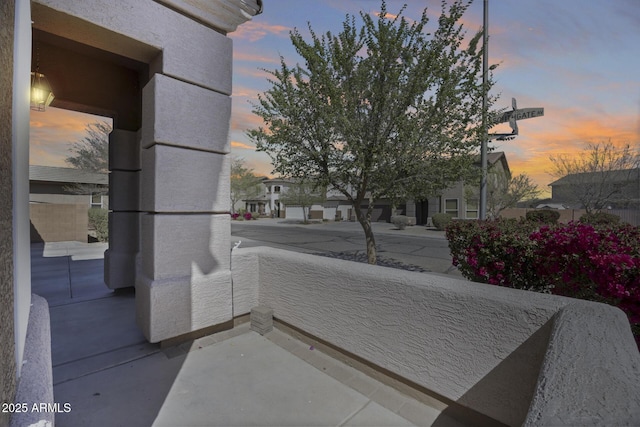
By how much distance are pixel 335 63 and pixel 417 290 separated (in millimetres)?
5791

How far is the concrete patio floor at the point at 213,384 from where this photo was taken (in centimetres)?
258

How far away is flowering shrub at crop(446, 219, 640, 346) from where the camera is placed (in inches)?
117

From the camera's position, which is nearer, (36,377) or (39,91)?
(36,377)

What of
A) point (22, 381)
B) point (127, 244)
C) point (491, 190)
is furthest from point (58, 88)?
point (491, 190)

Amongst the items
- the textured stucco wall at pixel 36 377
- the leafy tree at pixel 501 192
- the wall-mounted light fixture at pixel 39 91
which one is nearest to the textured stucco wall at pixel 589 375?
the textured stucco wall at pixel 36 377

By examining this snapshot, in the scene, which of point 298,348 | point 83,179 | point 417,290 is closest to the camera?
point 417,290

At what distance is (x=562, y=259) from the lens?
3.54 meters

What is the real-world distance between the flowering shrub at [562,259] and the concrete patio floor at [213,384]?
2165mm

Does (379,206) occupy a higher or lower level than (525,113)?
lower

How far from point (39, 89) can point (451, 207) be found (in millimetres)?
29063

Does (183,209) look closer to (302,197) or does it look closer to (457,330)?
(457,330)

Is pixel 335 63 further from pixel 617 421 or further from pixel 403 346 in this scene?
pixel 617 421

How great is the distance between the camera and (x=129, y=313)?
480 centimetres

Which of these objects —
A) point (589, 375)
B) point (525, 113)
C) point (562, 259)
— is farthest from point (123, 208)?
point (525, 113)
